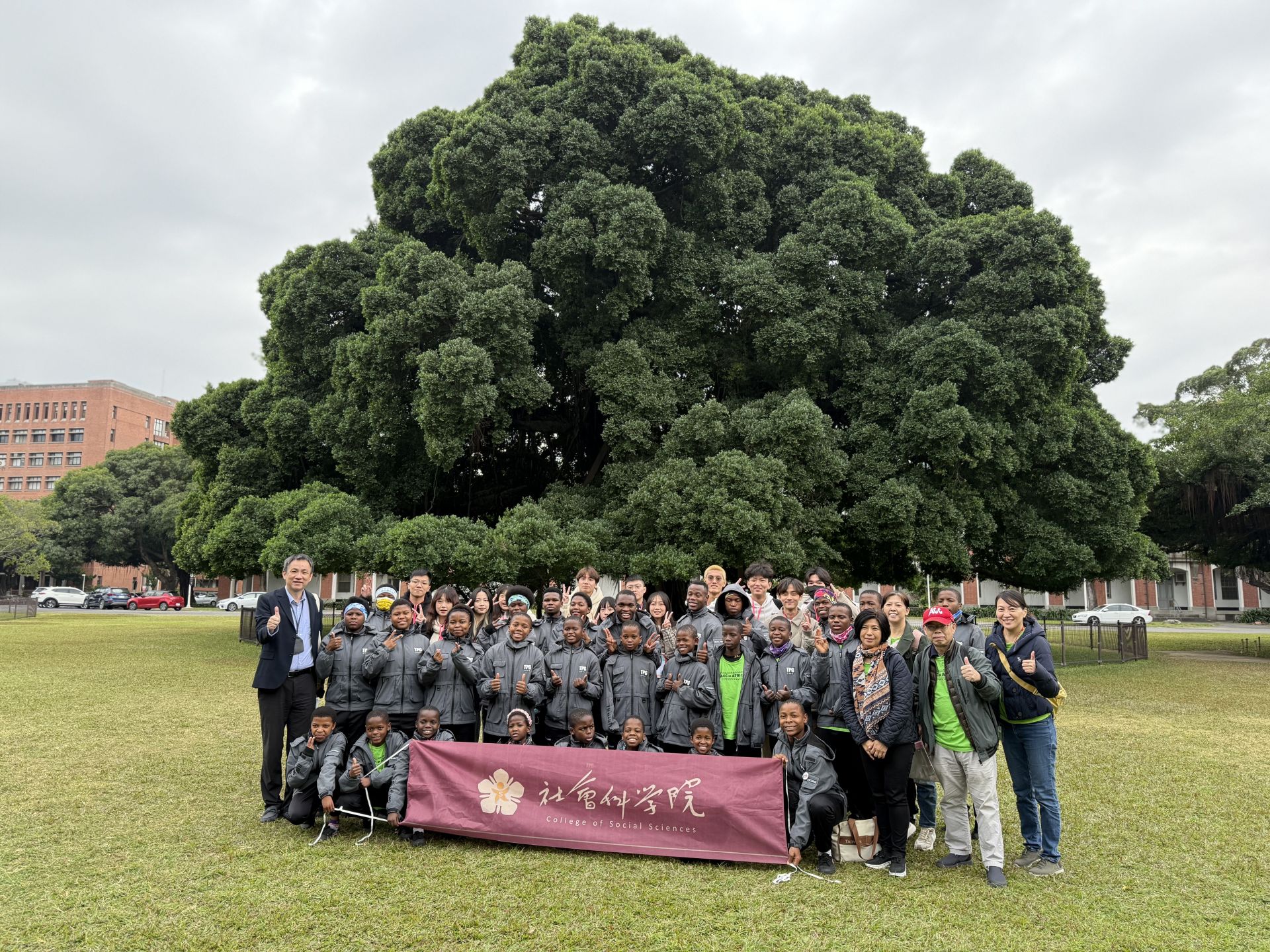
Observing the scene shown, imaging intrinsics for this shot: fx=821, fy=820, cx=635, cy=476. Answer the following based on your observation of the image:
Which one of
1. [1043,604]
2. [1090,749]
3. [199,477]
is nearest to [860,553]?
[1090,749]

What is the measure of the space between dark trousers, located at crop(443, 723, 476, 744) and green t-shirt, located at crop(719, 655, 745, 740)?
1.98m

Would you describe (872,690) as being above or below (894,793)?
above

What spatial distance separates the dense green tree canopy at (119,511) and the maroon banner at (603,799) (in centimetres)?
4932

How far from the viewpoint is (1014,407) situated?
53.8 ft

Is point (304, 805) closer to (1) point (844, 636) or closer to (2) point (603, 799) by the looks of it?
(2) point (603, 799)

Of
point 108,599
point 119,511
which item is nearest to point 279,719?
point 108,599

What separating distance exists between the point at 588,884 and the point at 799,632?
2494mm

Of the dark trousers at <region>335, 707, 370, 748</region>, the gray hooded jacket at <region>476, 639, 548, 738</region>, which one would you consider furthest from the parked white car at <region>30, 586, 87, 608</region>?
the gray hooded jacket at <region>476, 639, 548, 738</region>

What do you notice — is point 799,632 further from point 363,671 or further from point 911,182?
point 911,182

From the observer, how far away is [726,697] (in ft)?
20.1

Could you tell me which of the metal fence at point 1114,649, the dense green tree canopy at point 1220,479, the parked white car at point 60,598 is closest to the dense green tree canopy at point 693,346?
the metal fence at point 1114,649

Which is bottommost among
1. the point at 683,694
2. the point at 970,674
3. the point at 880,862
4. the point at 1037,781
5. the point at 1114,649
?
the point at 1114,649

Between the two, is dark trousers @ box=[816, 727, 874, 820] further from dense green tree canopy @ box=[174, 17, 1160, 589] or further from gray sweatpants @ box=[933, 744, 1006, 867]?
dense green tree canopy @ box=[174, 17, 1160, 589]

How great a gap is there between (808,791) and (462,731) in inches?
106
